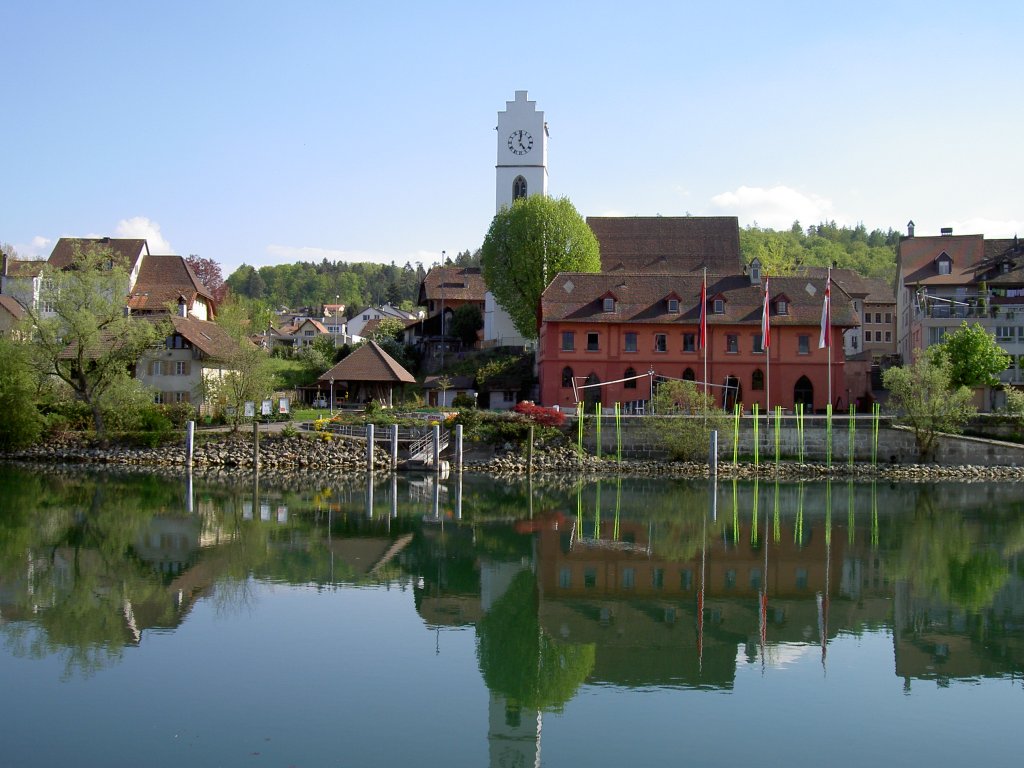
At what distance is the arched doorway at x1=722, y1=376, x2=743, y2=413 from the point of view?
62.1 m

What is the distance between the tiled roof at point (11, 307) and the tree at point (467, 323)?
30.6 m

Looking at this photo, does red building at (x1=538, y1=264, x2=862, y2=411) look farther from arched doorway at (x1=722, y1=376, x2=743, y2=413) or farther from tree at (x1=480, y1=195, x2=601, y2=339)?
tree at (x1=480, y1=195, x2=601, y2=339)

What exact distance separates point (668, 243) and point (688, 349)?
1673cm

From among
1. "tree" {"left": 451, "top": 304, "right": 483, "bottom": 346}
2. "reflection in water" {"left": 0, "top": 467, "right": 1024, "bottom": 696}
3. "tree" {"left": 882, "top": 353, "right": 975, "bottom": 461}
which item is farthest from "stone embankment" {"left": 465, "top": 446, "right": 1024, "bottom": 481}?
"tree" {"left": 451, "top": 304, "right": 483, "bottom": 346}

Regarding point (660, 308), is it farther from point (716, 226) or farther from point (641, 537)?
point (641, 537)

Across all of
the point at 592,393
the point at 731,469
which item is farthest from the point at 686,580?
the point at 592,393

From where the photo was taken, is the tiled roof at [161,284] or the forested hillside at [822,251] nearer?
the tiled roof at [161,284]

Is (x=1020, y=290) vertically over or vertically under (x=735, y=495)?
over

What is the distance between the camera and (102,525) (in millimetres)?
33594

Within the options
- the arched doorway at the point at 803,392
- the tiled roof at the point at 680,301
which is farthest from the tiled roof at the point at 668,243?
the arched doorway at the point at 803,392

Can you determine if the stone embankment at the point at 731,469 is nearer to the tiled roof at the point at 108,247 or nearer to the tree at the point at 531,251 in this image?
the tree at the point at 531,251

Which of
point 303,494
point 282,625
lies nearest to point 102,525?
point 303,494

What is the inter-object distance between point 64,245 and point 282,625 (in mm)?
66373

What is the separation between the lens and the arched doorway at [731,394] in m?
62.1
